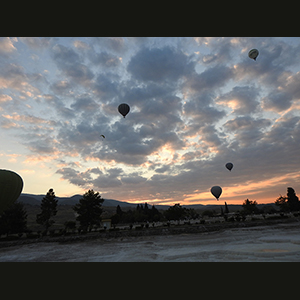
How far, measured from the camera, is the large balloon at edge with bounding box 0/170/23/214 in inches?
972

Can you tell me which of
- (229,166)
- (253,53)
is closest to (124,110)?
(253,53)

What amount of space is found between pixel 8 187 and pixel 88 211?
24204 millimetres

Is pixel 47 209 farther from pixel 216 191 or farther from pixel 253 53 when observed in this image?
pixel 253 53

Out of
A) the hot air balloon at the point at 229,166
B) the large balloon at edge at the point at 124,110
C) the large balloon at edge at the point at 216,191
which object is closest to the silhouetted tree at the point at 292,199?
the hot air balloon at the point at 229,166

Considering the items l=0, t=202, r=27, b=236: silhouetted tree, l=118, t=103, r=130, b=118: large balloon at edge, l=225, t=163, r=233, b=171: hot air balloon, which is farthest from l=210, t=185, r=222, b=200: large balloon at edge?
l=0, t=202, r=27, b=236: silhouetted tree

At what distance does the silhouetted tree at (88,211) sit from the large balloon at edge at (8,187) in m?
21.4

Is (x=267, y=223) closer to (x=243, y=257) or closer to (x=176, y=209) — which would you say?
(x=176, y=209)

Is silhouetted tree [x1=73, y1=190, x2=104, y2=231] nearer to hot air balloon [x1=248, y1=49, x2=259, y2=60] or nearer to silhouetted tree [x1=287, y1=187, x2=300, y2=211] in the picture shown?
hot air balloon [x1=248, y1=49, x2=259, y2=60]

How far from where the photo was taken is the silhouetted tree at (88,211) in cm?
4625

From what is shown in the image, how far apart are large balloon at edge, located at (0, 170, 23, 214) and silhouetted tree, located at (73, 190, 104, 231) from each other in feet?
70.2

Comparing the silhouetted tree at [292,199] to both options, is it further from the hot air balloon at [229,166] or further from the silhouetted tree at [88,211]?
the silhouetted tree at [88,211]

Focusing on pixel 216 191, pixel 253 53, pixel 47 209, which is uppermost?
pixel 253 53

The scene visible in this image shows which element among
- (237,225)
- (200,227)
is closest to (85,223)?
(200,227)

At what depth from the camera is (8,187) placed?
82.4 ft
